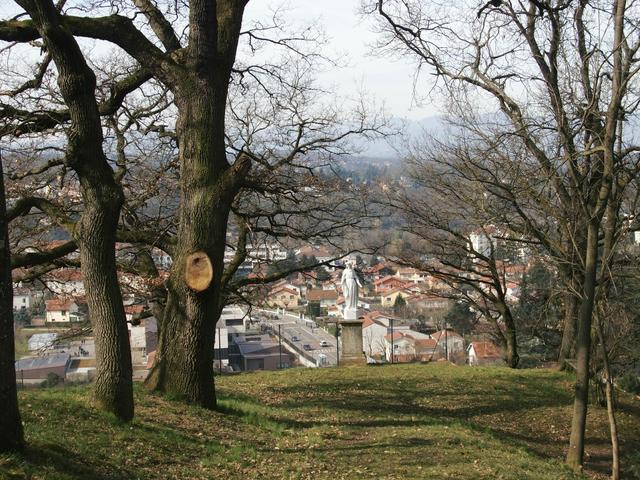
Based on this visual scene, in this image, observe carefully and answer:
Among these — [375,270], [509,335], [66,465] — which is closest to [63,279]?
[375,270]

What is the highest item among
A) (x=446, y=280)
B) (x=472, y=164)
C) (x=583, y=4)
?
(x=583, y=4)

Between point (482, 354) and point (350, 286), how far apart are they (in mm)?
17356

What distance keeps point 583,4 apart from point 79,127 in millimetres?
8145

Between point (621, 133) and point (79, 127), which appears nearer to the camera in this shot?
point (79, 127)

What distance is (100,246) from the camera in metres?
6.95

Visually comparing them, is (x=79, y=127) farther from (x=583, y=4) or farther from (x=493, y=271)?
(x=493, y=271)

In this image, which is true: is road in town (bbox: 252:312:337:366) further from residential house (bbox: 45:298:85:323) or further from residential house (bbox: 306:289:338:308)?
residential house (bbox: 45:298:85:323)

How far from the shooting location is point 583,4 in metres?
10.6

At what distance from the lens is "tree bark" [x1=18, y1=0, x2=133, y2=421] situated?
22.2ft

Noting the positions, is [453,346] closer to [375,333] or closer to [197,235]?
[375,333]

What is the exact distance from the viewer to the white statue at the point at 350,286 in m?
17.0

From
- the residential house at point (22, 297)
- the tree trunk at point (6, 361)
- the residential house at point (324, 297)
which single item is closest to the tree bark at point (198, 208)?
the tree trunk at point (6, 361)

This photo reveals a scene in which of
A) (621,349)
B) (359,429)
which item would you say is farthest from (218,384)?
(621,349)

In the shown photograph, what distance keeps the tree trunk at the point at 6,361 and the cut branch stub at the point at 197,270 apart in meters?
3.39
